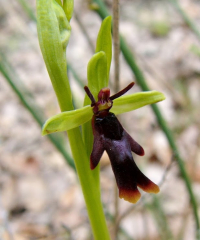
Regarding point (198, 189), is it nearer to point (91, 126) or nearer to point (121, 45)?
point (121, 45)

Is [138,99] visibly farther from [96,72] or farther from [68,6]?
[68,6]

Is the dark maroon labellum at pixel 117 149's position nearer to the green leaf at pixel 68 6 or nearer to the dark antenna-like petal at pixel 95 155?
the dark antenna-like petal at pixel 95 155

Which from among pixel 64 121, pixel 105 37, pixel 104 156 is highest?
pixel 105 37

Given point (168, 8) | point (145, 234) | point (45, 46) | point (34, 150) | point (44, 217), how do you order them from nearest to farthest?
point (45, 46), point (145, 234), point (44, 217), point (34, 150), point (168, 8)

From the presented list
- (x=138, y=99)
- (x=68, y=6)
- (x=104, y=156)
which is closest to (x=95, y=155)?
(x=138, y=99)

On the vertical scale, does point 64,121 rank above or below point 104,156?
above

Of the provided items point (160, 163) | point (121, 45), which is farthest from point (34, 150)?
point (121, 45)

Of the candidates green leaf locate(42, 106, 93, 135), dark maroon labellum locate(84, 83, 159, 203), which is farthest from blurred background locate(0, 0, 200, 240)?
green leaf locate(42, 106, 93, 135)
